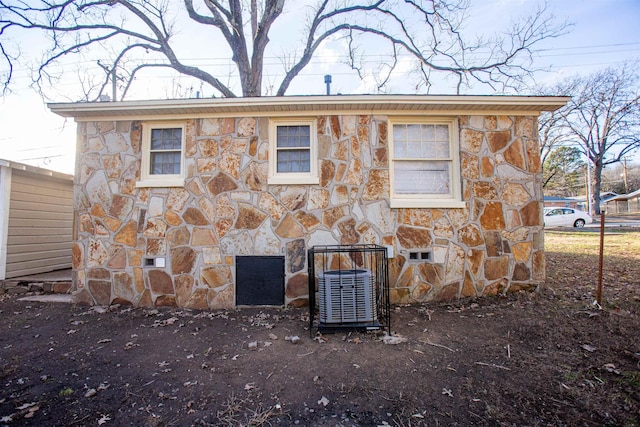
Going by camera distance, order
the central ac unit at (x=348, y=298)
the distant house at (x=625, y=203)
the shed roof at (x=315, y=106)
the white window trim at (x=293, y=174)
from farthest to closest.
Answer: the distant house at (x=625, y=203)
the white window trim at (x=293, y=174)
the shed roof at (x=315, y=106)
the central ac unit at (x=348, y=298)

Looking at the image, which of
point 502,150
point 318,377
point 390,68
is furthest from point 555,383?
point 390,68

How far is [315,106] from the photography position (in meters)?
4.63

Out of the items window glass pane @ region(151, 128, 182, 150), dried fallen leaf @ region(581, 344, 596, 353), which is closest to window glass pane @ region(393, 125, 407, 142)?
dried fallen leaf @ region(581, 344, 596, 353)

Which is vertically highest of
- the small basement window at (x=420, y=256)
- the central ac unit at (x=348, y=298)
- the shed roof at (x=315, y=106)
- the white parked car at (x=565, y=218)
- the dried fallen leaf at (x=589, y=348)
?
the shed roof at (x=315, y=106)

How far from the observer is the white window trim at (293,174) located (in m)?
4.66

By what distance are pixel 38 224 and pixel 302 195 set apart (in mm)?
6319

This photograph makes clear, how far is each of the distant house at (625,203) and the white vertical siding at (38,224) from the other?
5083 centimetres

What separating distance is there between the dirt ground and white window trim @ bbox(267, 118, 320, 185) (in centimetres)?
202

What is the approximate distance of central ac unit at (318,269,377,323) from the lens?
3.58m

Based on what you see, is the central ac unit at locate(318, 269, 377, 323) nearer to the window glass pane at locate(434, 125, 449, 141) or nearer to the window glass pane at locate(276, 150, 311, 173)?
the window glass pane at locate(276, 150, 311, 173)

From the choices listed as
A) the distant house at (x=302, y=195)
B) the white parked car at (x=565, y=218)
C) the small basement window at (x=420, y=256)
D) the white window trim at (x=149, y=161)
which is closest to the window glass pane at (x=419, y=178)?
the distant house at (x=302, y=195)

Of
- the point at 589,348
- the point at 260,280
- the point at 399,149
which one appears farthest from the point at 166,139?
the point at 589,348

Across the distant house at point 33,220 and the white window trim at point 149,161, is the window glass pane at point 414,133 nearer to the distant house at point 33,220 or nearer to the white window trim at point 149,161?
the white window trim at point 149,161

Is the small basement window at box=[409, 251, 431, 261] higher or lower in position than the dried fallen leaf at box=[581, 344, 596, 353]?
higher
